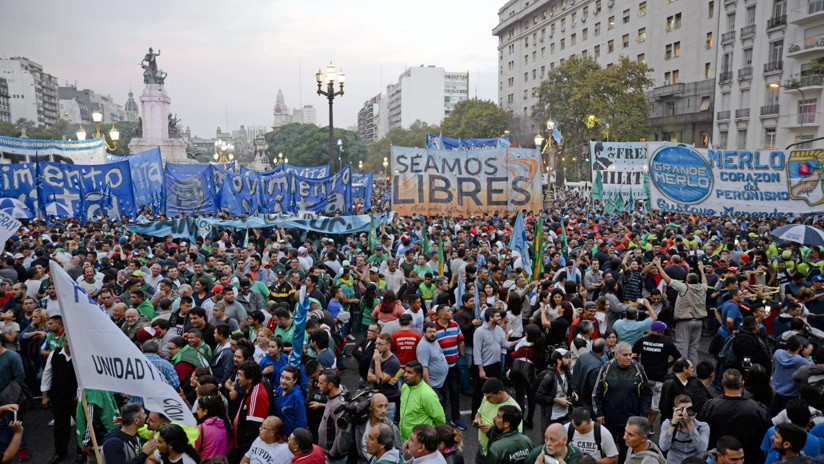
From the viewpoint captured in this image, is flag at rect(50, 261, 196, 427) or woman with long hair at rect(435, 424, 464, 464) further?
woman with long hair at rect(435, 424, 464, 464)

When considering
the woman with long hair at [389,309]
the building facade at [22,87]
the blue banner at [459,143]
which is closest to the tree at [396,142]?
the blue banner at [459,143]

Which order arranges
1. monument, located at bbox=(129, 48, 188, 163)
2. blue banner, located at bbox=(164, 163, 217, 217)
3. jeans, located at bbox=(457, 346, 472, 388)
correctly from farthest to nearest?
monument, located at bbox=(129, 48, 188, 163) < blue banner, located at bbox=(164, 163, 217, 217) < jeans, located at bbox=(457, 346, 472, 388)

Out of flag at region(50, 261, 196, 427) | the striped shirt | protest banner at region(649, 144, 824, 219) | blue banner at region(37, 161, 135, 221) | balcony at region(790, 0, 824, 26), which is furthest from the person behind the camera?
balcony at region(790, 0, 824, 26)

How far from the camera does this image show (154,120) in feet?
223

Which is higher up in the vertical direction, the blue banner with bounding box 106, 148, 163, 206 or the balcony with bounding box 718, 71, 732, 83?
the balcony with bounding box 718, 71, 732, 83

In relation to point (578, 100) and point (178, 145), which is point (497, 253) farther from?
point (178, 145)

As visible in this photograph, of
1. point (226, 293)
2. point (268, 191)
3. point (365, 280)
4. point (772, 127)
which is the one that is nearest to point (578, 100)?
point (772, 127)

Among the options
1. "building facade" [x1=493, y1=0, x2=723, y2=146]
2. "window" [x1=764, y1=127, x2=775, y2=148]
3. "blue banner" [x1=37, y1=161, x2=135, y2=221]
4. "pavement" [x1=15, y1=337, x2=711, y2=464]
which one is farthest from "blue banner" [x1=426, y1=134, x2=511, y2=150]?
"building facade" [x1=493, y1=0, x2=723, y2=146]

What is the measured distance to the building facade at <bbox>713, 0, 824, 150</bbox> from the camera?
36406mm

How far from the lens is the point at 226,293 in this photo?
316 inches

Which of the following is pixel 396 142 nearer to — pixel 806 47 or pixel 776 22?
pixel 776 22

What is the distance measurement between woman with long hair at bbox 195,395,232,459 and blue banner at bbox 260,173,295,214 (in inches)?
565

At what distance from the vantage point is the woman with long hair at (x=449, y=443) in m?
4.54

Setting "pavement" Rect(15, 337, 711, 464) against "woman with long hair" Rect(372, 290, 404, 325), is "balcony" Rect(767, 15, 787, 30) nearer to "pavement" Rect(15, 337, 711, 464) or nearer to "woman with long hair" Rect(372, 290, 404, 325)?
"pavement" Rect(15, 337, 711, 464)
